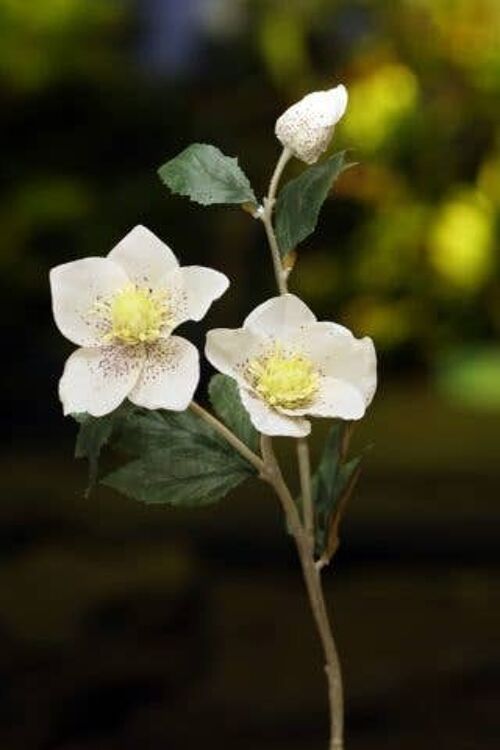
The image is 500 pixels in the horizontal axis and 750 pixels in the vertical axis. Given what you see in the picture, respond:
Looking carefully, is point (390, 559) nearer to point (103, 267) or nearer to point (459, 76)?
point (459, 76)

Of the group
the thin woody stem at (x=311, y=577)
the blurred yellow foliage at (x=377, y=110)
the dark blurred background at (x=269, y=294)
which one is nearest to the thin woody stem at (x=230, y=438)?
the thin woody stem at (x=311, y=577)

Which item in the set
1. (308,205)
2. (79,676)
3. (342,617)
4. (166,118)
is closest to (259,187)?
(166,118)

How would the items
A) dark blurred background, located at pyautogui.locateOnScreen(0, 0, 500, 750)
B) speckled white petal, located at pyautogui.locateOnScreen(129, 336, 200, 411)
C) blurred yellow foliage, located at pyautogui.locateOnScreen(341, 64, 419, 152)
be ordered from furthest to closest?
blurred yellow foliage, located at pyautogui.locateOnScreen(341, 64, 419, 152)
dark blurred background, located at pyautogui.locateOnScreen(0, 0, 500, 750)
speckled white petal, located at pyautogui.locateOnScreen(129, 336, 200, 411)

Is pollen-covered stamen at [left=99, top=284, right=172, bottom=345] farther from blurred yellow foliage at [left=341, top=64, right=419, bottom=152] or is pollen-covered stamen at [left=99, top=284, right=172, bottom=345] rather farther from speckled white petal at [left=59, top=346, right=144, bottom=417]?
blurred yellow foliage at [left=341, top=64, right=419, bottom=152]

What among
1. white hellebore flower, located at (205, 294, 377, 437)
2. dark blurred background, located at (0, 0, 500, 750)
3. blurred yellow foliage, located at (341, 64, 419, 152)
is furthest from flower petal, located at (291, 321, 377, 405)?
blurred yellow foliage, located at (341, 64, 419, 152)

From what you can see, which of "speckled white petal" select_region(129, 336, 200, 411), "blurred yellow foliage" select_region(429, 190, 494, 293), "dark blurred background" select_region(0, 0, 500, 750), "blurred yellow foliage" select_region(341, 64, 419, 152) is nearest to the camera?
"speckled white petal" select_region(129, 336, 200, 411)

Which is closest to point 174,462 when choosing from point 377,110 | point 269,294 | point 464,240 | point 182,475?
point 182,475
